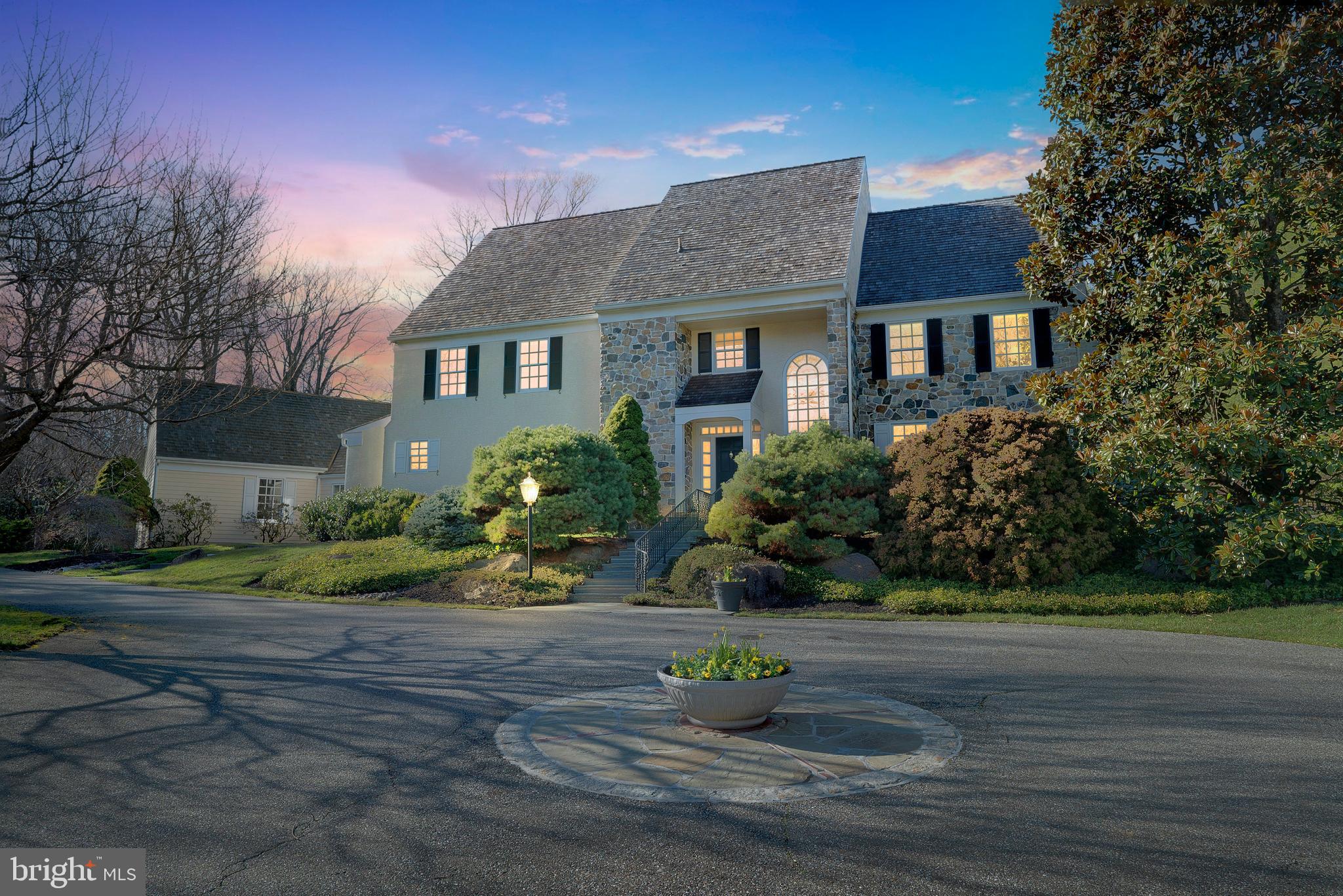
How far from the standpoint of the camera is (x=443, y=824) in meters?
4.09

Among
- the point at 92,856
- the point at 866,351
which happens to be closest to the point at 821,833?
the point at 92,856

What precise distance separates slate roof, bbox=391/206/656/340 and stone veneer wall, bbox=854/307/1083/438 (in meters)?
8.11

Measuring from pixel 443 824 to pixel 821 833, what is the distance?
1997 millimetres

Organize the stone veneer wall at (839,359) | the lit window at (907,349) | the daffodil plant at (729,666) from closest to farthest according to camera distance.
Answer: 1. the daffodil plant at (729,666)
2. the stone veneer wall at (839,359)
3. the lit window at (907,349)

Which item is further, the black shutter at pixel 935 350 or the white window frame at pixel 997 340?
the black shutter at pixel 935 350

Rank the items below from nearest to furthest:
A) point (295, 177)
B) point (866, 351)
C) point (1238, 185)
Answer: point (1238, 185) < point (295, 177) < point (866, 351)

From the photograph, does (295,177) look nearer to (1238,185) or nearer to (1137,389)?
(1137,389)

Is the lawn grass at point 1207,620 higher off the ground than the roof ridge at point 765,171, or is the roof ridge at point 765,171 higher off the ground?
the roof ridge at point 765,171

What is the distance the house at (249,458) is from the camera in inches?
1078

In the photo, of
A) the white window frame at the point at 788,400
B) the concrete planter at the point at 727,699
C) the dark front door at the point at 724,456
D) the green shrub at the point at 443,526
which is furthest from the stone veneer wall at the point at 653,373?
the concrete planter at the point at 727,699

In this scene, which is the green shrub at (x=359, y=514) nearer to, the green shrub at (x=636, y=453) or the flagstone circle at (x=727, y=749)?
the green shrub at (x=636, y=453)

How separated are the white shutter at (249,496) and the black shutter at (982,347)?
25821mm

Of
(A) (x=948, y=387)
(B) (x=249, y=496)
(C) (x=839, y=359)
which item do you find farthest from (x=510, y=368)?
(B) (x=249, y=496)

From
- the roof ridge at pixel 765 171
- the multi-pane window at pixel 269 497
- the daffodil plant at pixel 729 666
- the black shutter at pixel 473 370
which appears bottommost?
the daffodil plant at pixel 729 666
